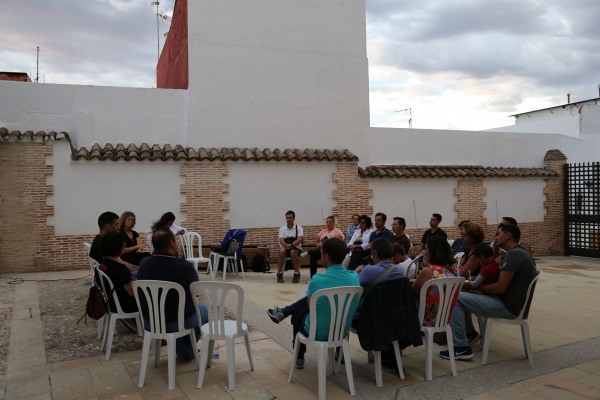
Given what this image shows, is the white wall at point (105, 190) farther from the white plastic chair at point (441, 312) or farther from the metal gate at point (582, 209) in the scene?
the metal gate at point (582, 209)

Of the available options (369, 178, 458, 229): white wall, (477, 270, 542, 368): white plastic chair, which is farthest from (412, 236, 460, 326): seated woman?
(369, 178, 458, 229): white wall

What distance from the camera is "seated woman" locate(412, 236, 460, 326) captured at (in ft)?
13.6

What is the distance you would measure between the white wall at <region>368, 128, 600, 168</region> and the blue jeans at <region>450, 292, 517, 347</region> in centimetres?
845

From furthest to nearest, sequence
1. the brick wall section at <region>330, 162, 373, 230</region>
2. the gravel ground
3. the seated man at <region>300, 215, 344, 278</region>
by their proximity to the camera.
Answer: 1. the brick wall section at <region>330, 162, 373, 230</region>
2. the seated man at <region>300, 215, 344, 278</region>
3. the gravel ground

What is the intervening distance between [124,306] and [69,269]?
597 centimetres

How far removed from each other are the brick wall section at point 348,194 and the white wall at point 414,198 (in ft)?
0.98

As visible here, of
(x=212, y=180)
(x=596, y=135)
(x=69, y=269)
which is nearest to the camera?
(x=69, y=269)

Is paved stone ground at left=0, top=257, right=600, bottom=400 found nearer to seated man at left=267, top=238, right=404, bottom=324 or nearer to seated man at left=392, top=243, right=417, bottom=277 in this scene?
seated man at left=267, top=238, right=404, bottom=324

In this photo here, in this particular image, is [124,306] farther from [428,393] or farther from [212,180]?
[212,180]

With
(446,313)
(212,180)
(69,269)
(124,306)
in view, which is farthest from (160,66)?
(446,313)

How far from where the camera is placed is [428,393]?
12.3ft

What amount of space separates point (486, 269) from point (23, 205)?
8.61 metres

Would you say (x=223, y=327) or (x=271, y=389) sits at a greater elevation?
(x=223, y=327)

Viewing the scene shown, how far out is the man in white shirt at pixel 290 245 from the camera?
890 centimetres
